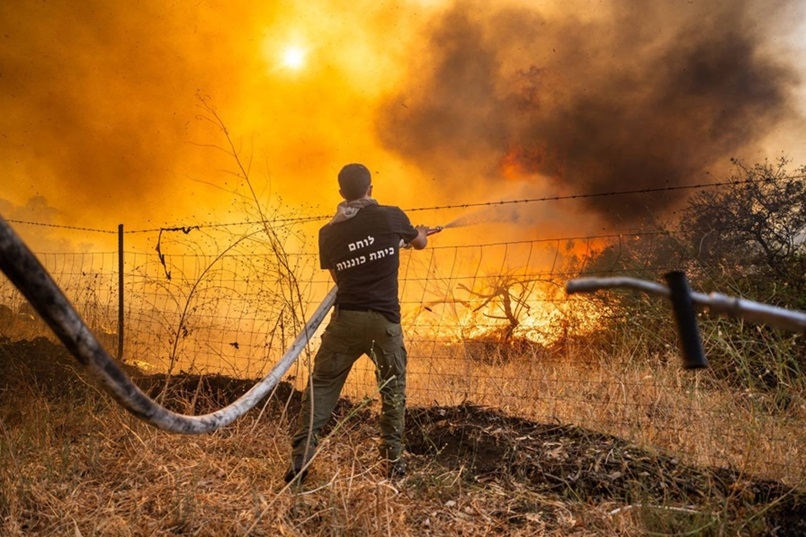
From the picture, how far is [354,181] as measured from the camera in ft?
12.7

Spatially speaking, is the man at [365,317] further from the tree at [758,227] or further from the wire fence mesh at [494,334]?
the tree at [758,227]

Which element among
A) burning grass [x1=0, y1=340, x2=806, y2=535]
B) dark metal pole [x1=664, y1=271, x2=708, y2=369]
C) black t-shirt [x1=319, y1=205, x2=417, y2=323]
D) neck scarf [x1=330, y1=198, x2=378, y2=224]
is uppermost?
neck scarf [x1=330, y1=198, x2=378, y2=224]

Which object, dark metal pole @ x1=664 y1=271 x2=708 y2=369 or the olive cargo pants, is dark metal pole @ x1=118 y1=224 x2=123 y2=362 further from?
dark metal pole @ x1=664 y1=271 x2=708 y2=369

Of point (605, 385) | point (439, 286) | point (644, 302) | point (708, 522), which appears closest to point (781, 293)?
point (644, 302)

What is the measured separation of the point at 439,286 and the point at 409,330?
97 cm

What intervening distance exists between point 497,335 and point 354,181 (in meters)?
3.53

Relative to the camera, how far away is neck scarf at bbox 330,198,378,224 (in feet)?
12.6

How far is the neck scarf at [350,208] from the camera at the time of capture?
12.6 feet

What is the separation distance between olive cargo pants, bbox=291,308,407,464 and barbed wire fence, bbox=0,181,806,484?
1.43ft

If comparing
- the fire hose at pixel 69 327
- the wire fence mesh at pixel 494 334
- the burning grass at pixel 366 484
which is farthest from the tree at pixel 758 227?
the fire hose at pixel 69 327

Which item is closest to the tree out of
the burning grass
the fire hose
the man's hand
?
the burning grass

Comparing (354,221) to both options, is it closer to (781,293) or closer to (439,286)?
(439,286)

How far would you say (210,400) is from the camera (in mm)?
5363

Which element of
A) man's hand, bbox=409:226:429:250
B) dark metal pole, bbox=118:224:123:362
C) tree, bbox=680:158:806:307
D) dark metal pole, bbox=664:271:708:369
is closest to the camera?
dark metal pole, bbox=664:271:708:369
